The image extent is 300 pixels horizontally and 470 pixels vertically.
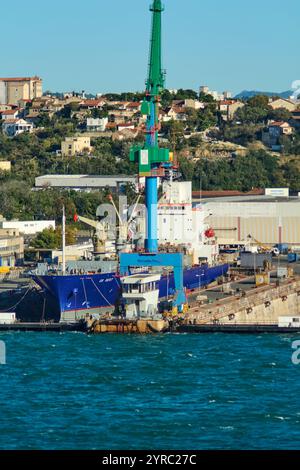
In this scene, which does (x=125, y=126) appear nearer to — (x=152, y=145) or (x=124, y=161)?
(x=124, y=161)

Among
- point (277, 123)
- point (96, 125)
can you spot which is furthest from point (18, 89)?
point (277, 123)

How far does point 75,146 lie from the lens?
431ft

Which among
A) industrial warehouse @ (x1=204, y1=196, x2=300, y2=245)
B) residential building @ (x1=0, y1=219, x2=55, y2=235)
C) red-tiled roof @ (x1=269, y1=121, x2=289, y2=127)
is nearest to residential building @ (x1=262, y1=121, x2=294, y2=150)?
red-tiled roof @ (x1=269, y1=121, x2=289, y2=127)

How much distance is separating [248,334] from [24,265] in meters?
25.3

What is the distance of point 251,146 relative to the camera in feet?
443

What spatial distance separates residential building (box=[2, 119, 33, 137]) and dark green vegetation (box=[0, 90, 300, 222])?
1132 mm

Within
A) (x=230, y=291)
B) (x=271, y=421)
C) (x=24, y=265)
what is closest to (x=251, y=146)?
(x=24, y=265)

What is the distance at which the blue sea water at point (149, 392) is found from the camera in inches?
1644

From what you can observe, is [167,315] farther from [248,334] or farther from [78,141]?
[78,141]

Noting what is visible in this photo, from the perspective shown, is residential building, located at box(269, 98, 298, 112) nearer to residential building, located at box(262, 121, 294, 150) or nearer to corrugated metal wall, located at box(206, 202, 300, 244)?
residential building, located at box(262, 121, 294, 150)

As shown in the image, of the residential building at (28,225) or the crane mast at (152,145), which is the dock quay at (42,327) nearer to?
the crane mast at (152,145)

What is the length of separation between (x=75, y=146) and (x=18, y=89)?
2806 centimetres

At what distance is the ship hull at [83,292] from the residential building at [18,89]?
9192cm

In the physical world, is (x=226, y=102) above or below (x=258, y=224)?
above
